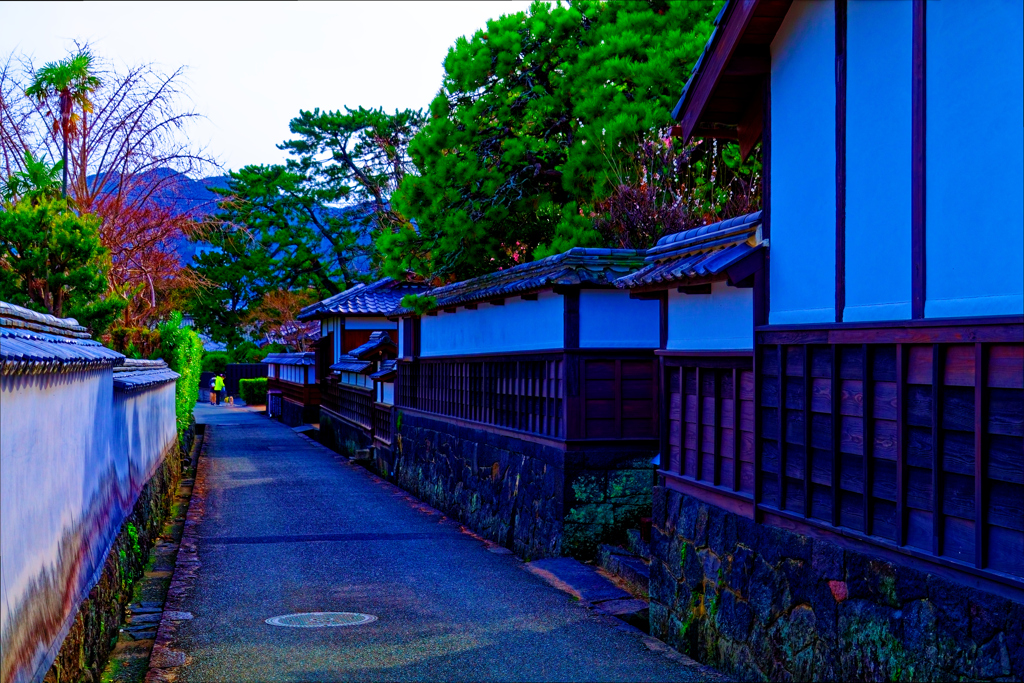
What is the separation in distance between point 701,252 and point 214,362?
219ft

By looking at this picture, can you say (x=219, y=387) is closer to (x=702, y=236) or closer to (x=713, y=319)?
(x=713, y=319)

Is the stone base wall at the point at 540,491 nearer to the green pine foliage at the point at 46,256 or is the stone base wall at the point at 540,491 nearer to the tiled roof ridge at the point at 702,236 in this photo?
the tiled roof ridge at the point at 702,236

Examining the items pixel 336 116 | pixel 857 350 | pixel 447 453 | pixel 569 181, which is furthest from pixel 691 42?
pixel 336 116

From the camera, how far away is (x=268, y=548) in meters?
15.3

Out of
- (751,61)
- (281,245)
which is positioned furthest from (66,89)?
(281,245)

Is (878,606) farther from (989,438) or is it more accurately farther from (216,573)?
(216,573)

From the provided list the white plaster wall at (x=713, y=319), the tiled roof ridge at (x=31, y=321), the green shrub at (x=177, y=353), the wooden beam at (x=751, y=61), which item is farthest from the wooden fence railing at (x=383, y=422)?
the wooden beam at (x=751, y=61)

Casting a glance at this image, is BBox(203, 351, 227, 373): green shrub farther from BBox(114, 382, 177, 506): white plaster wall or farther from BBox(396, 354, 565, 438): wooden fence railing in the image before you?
BBox(114, 382, 177, 506): white plaster wall

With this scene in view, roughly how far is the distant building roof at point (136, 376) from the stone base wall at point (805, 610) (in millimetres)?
6267

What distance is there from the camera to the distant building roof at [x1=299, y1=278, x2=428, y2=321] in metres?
39.8

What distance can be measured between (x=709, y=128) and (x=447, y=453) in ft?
38.9

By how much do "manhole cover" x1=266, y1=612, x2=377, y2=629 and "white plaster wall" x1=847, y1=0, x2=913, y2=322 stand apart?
632 centimetres

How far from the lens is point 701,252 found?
9219 millimetres

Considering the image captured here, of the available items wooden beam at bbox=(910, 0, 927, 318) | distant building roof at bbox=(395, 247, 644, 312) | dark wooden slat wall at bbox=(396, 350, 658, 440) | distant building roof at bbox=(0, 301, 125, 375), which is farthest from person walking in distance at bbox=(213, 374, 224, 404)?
wooden beam at bbox=(910, 0, 927, 318)
